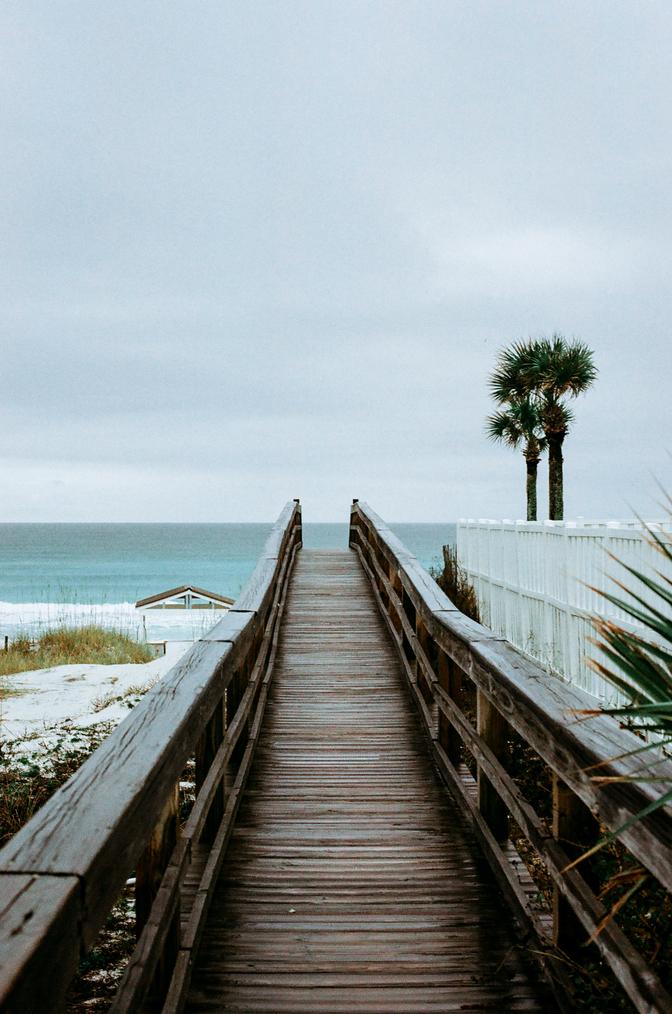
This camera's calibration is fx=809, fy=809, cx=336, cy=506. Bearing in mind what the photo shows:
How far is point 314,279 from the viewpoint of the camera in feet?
236

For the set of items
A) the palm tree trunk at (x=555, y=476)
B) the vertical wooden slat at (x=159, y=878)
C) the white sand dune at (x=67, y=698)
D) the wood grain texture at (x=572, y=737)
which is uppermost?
the palm tree trunk at (x=555, y=476)

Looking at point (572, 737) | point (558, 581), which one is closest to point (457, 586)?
point (558, 581)

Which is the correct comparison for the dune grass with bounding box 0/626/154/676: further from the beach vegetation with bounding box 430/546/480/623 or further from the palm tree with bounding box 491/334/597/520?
the palm tree with bounding box 491/334/597/520

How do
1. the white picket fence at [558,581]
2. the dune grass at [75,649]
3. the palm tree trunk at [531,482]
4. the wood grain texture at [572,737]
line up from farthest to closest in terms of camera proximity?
1. the palm tree trunk at [531,482]
2. the dune grass at [75,649]
3. the white picket fence at [558,581]
4. the wood grain texture at [572,737]

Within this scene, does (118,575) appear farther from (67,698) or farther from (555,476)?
(67,698)

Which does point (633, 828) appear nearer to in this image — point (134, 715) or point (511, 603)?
point (134, 715)

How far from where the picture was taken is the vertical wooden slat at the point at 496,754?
10.5 ft

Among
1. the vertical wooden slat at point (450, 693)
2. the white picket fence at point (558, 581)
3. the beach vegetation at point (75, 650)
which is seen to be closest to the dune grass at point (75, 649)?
the beach vegetation at point (75, 650)

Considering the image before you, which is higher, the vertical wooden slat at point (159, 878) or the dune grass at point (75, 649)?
the vertical wooden slat at point (159, 878)

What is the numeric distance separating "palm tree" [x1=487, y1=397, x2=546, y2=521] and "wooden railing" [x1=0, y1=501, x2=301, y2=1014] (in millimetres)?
23517

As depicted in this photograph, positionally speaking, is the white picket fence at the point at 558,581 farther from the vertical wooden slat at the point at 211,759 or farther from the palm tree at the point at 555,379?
the palm tree at the point at 555,379

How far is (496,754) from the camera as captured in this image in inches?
126

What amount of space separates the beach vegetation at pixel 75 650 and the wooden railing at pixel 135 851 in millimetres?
9802

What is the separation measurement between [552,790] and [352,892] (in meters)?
1.09
